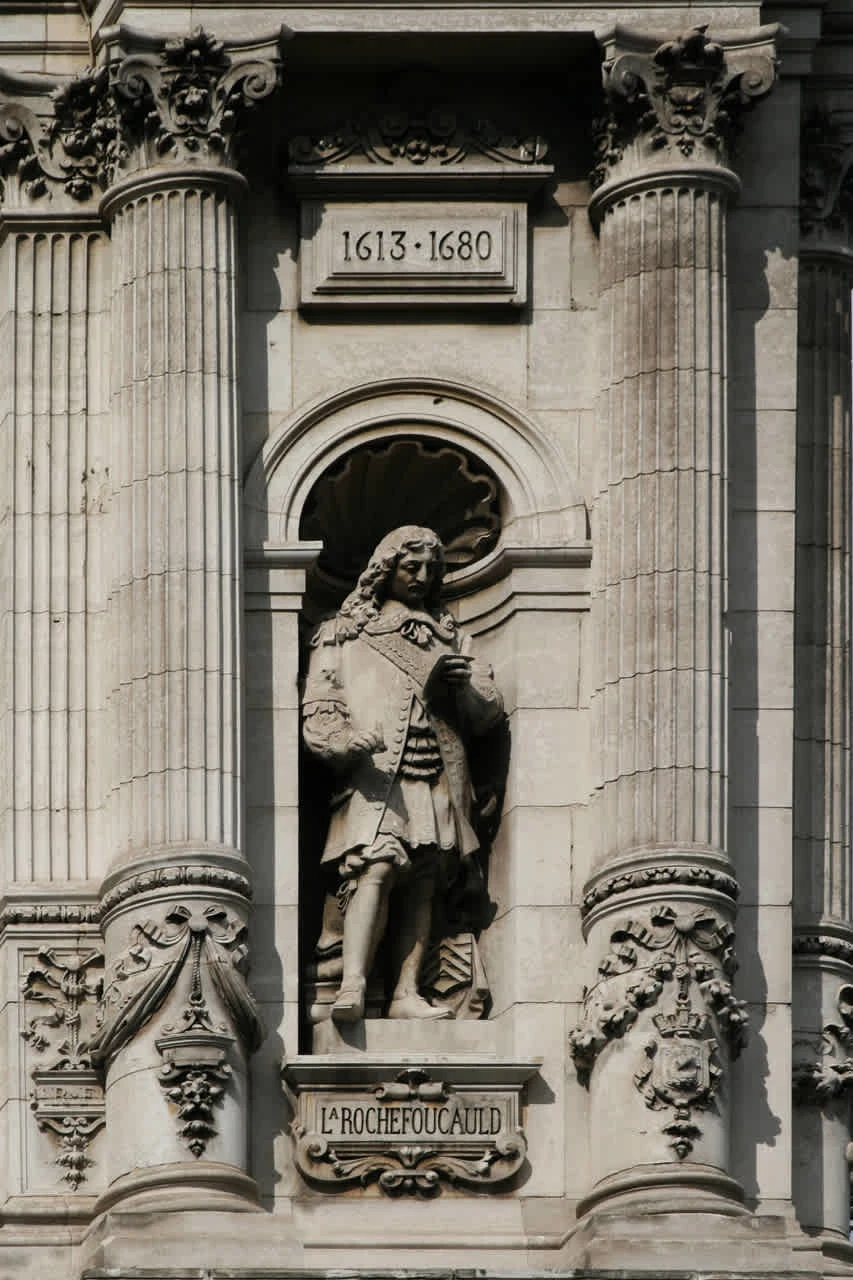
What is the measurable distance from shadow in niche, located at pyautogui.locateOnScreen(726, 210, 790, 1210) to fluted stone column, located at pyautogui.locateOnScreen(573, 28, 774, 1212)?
379 millimetres

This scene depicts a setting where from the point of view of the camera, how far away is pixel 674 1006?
45.2m

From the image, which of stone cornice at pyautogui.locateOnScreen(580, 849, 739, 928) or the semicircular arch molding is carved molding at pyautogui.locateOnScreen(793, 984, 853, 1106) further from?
the semicircular arch molding

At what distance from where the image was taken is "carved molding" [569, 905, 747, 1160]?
45.0 m

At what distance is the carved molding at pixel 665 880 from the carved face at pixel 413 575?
2527 millimetres

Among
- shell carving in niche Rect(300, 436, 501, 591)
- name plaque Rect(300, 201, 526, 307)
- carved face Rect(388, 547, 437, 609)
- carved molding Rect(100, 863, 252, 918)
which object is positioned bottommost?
carved molding Rect(100, 863, 252, 918)

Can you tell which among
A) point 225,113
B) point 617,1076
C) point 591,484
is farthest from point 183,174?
point 617,1076

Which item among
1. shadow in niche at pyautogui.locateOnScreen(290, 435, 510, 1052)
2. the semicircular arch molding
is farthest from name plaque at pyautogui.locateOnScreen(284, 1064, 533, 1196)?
the semicircular arch molding

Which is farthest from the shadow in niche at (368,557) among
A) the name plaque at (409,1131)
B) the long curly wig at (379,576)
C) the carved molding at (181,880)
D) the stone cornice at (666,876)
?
the stone cornice at (666,876)

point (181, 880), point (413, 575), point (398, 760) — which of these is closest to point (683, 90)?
point (413, 575)

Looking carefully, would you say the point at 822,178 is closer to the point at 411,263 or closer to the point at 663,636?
the point at 411,263

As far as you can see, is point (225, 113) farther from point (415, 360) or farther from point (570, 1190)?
point (570, 1190)

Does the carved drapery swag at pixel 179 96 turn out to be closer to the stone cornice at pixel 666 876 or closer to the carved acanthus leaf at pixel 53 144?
the carved acanthus leaf at pixel 53 144

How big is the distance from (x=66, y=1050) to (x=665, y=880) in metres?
4.08

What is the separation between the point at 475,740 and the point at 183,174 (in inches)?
167
